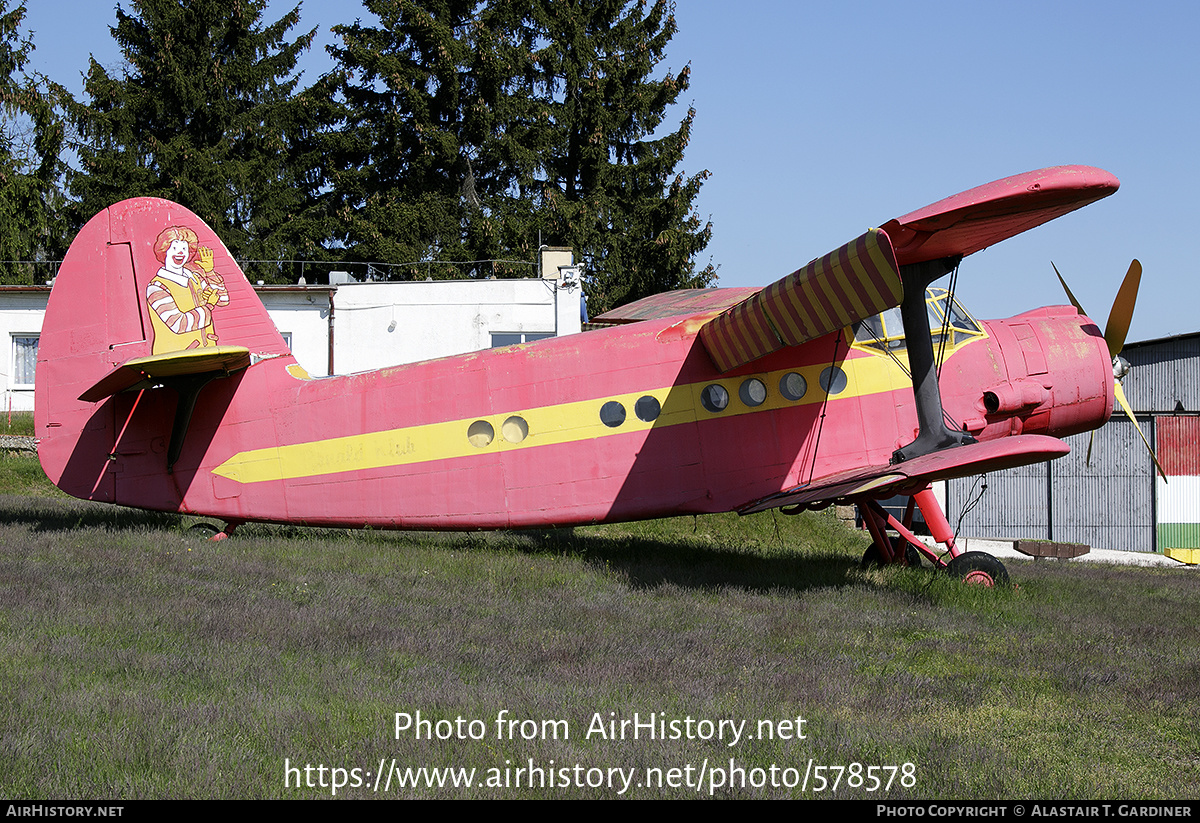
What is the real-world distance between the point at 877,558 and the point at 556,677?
22.1 ft

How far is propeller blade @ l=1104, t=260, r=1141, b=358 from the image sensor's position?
1131cm

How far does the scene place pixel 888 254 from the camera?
8.23 metres

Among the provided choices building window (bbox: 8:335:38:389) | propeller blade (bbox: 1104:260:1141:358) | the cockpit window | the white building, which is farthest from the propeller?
building window (bbox: 8:335:38:389)

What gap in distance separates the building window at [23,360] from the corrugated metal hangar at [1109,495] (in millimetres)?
26646

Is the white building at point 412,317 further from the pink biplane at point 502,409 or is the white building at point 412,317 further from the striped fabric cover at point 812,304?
the striped fabric cover at point 812,304

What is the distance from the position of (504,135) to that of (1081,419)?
99.6 ft

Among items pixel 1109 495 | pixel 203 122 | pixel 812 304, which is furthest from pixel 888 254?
pixel 203 122

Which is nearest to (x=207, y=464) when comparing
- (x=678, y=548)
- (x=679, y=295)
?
(x=678, y=548)

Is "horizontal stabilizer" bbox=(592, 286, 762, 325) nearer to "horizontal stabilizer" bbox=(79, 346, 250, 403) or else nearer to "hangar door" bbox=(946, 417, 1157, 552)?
"horizontal stabilizer" bbox=(79, 346, 250, 403)

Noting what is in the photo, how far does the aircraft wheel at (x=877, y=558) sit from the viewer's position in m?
11.5

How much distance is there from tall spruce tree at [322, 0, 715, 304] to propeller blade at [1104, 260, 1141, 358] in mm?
26418

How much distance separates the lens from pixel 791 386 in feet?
34.7

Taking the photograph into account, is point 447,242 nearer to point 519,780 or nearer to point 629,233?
point 629,233

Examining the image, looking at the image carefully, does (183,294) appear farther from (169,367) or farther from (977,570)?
(977,570)
